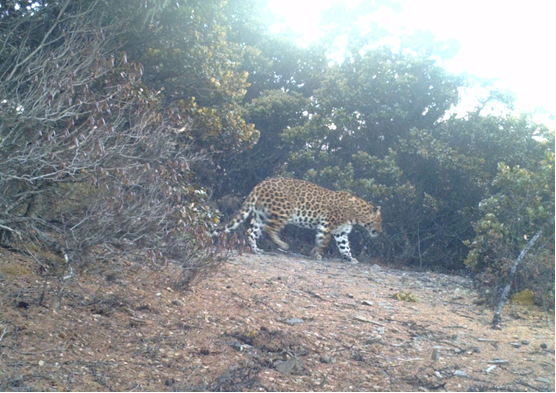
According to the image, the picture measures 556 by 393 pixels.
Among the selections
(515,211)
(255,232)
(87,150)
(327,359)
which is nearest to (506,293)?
(515,211)

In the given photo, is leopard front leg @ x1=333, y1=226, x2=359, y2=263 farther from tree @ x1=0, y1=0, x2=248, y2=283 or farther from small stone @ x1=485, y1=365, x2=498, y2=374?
small stone @ x1=485, y1=365, x2=498, y2=374

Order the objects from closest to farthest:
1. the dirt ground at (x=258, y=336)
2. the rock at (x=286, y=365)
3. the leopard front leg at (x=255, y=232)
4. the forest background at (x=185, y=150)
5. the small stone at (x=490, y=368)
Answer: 1. the small stone at (x=490, y=368)
2. the dirt ground at (x=258, y=336)
3. the rock at (x=286, y=365)
4. the forest background at (x=185, y=150)
5. the leopard front leg at (x=255, y=232)

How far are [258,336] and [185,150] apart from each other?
3533 millimetres

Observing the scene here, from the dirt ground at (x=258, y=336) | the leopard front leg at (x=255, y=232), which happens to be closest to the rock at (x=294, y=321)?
the dirt ground at (x=258, y=336)

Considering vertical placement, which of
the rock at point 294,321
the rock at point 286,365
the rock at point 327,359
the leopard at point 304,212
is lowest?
the rock at point 286,365

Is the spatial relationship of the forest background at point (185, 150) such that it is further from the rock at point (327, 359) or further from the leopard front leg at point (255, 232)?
the rock at point (327, 359)

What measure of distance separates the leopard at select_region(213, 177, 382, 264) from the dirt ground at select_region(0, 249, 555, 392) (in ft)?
12.0

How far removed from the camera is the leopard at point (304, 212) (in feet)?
35.3

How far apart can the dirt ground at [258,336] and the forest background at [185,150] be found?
32 centimetres

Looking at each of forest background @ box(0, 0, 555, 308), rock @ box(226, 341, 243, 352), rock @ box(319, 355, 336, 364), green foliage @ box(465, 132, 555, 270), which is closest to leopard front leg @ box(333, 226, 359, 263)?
forest background @ box(0, 0, 555, 308)

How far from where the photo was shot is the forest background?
4.32 metres

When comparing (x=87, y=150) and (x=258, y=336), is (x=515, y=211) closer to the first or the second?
(x=258, y=336)

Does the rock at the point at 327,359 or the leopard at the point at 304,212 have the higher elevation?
the leopard at the point at 304,212

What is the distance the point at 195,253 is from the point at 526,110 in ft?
12.4
